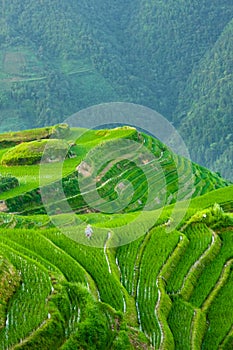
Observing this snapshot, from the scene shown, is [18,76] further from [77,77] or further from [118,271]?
[118,271]

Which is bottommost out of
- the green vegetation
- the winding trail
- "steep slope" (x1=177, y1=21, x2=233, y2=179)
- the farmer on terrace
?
the winding trail

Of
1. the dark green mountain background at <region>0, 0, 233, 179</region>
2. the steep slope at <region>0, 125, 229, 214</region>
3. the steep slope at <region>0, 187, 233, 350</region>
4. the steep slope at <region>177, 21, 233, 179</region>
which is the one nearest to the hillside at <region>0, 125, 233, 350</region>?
the steep slope at <region>0, 187, 233, 350</region>

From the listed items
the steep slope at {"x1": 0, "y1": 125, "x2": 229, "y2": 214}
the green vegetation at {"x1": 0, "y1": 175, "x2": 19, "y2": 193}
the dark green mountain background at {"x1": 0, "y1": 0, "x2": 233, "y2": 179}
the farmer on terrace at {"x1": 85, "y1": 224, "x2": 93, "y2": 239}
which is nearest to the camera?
the farmer on terrace at {"x1": 85, "y1": 224, "x2": 93, "y2": 239}

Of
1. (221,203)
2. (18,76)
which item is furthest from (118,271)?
(18,76)

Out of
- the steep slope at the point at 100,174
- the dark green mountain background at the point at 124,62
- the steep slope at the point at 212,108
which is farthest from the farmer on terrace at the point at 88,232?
the dark green mountain background at the point at 124,62

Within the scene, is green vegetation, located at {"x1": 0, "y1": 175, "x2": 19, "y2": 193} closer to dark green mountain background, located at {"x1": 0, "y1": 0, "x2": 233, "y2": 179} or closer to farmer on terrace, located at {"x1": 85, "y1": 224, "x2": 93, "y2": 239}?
farmer on terrace, located at {"x1": 85, "y1": 224, "x2": 93, "y2": 239}
